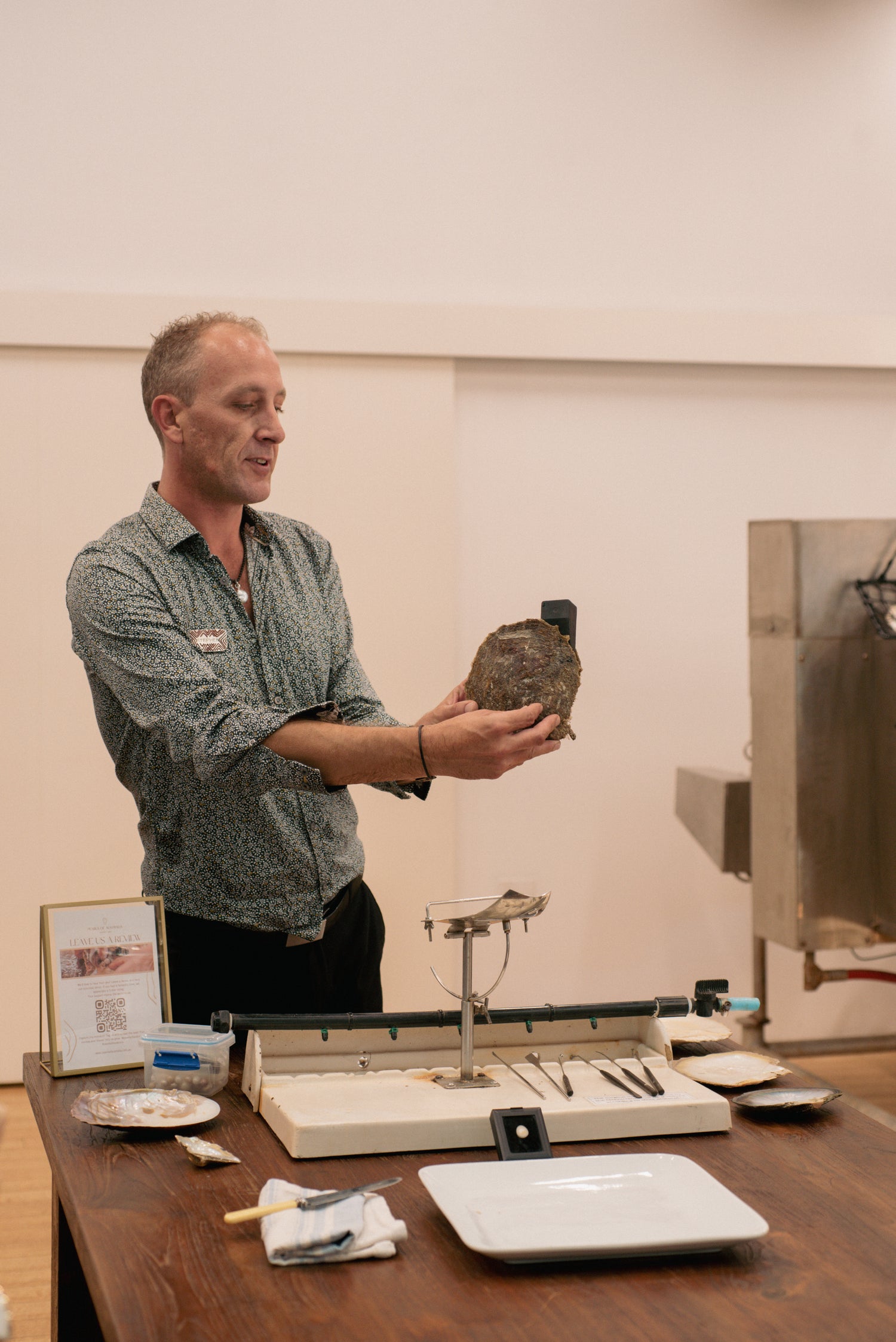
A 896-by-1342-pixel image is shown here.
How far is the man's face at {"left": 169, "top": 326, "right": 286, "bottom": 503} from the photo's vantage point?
1946 mm

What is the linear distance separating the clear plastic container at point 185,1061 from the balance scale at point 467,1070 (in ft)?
0.10

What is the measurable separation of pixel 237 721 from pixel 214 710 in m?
0.04

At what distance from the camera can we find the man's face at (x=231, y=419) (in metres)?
1.95

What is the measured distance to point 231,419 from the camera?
195 cm

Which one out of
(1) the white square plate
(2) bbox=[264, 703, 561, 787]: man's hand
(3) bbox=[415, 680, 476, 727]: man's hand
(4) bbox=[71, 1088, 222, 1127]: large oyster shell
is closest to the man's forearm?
(2) bbox=[264, 703, 561, 787]: man's hand

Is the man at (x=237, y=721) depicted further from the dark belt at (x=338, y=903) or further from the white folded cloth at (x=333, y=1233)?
the white folded cloth at (x=333, y=1233)

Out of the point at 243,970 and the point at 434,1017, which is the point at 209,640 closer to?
the point at 243,970

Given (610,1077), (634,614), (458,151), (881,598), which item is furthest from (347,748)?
(458,151)

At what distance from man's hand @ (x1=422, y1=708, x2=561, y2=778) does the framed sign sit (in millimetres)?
428

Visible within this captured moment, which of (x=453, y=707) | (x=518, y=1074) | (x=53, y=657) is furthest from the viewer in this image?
(x=53, y=657)

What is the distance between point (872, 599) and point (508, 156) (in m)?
1.87

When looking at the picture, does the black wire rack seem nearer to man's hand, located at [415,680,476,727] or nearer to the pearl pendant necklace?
man's hand, located at [415,680,476,727]

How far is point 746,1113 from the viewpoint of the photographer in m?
1.51

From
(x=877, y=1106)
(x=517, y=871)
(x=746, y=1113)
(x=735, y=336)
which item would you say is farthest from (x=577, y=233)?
(x=746, y=1113)
